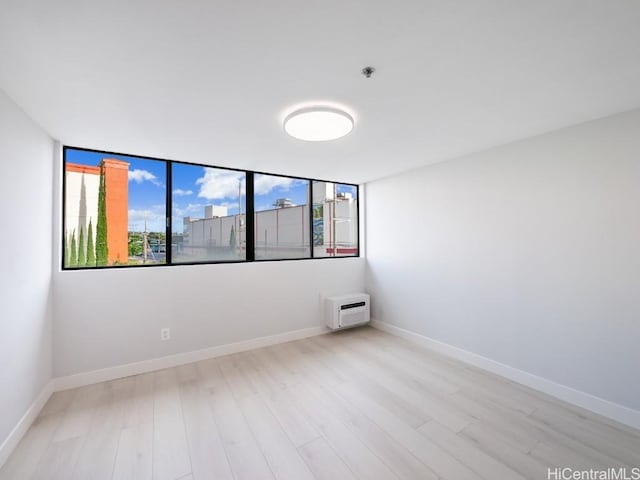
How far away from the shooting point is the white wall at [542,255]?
2.02 meters

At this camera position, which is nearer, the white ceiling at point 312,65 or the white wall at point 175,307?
the white ceiling at point 312,65

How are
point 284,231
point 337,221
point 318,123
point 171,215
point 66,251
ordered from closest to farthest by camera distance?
point 318,123, point 66,251, point 171,215, point 284,231, point 337,221

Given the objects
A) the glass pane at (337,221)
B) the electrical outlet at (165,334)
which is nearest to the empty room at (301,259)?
the electrical outlet at (165,334)

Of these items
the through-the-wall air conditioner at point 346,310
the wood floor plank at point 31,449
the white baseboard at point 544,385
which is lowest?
the wood floor plank at point 31,449

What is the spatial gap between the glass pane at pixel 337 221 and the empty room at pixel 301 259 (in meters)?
0.74

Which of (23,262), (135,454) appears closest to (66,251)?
(23,262)

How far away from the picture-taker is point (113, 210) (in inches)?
111

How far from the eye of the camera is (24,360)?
193 centimetres

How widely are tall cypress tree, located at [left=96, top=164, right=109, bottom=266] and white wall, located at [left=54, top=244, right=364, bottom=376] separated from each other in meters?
0.22

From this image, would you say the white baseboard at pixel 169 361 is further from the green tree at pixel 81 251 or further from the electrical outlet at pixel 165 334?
the green tree at pixel 81 251

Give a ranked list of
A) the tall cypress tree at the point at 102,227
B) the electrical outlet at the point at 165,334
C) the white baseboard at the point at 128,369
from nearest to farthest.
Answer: the white baseboard at the point at 128,369, the tall cypress tree at the point at 102,227, the electrical outlet at the point at 165,334

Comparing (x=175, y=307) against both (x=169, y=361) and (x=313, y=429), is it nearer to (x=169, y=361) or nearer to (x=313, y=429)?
(x=169, y=361)

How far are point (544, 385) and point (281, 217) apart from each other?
11.3ft

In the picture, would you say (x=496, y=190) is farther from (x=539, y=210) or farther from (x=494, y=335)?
(x=494, y=335)
